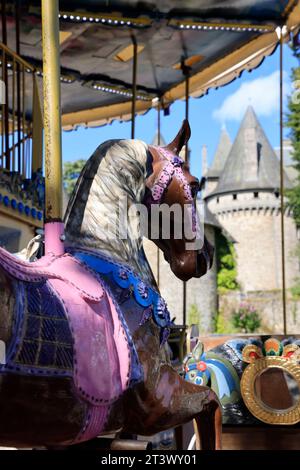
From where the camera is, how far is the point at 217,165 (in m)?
51.7

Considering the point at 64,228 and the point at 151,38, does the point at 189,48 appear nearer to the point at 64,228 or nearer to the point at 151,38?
the point at 151,38

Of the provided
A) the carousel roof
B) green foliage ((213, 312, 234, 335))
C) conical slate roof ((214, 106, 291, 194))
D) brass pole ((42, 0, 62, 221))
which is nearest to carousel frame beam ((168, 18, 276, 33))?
the carousel roof

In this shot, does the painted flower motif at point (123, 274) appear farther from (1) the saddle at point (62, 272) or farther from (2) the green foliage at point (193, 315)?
(2) the green foliage at point (193, 315)

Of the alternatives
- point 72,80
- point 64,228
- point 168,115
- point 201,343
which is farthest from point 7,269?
point 168,115

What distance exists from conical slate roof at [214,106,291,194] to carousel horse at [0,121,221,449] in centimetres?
4057

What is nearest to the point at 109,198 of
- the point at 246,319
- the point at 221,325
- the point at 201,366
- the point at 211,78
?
the point at 201,366

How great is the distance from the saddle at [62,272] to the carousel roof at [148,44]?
3.96 m

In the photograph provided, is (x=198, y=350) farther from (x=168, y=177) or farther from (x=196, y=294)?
(x=196, y=294)

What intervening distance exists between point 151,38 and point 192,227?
4.20 m

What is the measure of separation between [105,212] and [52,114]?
1.32ft

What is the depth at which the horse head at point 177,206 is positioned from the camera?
95.0 inches

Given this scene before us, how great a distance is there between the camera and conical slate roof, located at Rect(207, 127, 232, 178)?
50688mm

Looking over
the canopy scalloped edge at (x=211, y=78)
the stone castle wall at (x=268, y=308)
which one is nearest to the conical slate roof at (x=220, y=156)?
the stone castle wall at (x=268, y=308)
